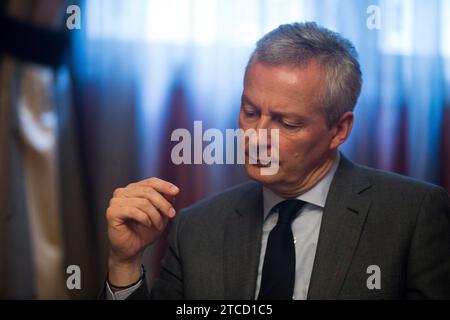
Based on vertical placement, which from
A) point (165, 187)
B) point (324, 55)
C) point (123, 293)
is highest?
point (324, 55)

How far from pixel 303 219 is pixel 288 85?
10.4 inches

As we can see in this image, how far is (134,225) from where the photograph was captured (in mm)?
975

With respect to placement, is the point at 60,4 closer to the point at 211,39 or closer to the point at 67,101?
the point at 67,101

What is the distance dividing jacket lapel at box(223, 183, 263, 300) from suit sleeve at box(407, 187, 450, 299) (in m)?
0.29

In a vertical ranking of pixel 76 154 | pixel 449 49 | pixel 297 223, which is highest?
pixel 449 49

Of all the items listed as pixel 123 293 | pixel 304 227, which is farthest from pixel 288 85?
pixel 123 293

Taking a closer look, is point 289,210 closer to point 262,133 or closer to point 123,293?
point 262,133

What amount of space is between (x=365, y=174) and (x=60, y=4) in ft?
2.42

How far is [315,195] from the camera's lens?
1003 millimetres

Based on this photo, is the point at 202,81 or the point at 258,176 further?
the point at 202,81

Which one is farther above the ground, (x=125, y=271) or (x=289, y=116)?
(x=289, y=116)

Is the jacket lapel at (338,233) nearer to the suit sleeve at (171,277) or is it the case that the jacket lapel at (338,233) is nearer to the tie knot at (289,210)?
the tie knot at (289,210)
